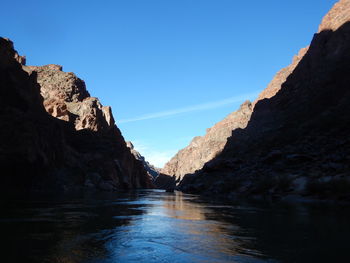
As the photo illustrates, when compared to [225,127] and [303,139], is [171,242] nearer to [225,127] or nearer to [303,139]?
[303,139]

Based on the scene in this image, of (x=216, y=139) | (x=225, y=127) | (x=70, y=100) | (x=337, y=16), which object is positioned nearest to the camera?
(x=337, y=16)

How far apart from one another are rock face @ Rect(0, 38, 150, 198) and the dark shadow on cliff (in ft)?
81.6

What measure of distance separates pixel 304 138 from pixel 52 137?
156 feet

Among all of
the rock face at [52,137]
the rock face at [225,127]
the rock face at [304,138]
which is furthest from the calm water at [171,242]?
the rock face at [225,127]

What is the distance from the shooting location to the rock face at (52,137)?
4356cm

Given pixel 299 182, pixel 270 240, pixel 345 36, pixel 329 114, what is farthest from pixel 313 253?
pixel 345 36

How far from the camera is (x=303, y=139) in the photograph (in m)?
38.6

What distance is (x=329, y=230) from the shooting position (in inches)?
404

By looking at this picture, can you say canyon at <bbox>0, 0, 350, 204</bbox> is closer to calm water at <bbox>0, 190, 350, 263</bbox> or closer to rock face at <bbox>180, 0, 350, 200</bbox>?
rock face at <bbox>180, 0, 350, 200</bbox>

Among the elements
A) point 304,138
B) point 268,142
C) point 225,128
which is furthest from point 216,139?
point 304,138

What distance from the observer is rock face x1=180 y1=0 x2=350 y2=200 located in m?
27.9

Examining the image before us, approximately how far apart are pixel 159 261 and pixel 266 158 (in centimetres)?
3486

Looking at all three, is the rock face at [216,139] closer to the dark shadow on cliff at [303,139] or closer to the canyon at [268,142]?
the canyon at [268,142]

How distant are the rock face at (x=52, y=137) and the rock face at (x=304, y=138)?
25011 mm
